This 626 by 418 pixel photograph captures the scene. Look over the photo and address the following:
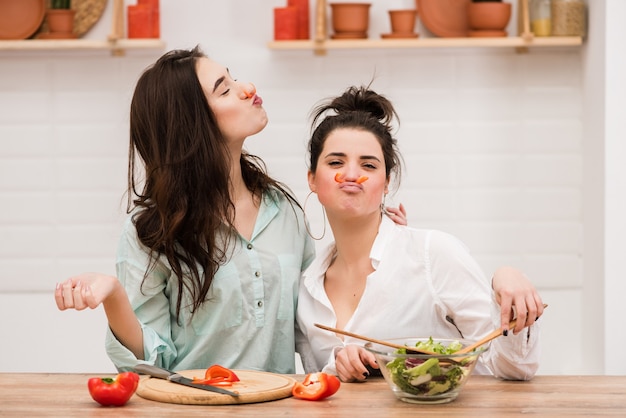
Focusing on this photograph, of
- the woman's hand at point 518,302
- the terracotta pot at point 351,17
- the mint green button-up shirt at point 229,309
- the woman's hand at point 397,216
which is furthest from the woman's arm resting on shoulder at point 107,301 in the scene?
the terracotta pot at point 351,17

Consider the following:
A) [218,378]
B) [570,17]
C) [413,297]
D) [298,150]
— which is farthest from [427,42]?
[218,378]

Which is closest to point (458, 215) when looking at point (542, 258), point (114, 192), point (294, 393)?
point (542, 258)

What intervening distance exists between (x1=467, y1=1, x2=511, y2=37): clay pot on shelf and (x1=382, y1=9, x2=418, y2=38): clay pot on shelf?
0.76 feet

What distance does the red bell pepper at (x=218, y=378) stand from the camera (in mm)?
1925

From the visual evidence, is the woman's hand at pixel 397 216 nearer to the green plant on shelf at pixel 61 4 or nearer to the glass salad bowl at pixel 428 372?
the glass salad bowl at pixel 428 372

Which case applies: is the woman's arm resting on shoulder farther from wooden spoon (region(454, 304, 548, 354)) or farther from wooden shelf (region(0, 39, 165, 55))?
wooden shelf (region(0, 39, 165, 55))

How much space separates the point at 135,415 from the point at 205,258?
28.3 inches

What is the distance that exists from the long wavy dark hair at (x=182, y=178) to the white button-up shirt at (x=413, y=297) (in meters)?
0.30

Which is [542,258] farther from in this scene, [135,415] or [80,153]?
[135,415]

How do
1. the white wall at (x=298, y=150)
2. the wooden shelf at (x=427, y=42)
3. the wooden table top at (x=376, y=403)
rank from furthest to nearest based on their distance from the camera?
the white wall at (x=298, y=150) < the wooden shelf at (x=427, y=42) < the wooden table top at (x=376, y=403)

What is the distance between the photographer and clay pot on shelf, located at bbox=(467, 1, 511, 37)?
3598 mm

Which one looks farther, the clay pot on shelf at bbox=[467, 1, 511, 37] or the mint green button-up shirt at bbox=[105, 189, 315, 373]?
the clay pot on shelf at bbox=[467, 1, 511, 37]

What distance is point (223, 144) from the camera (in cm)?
254

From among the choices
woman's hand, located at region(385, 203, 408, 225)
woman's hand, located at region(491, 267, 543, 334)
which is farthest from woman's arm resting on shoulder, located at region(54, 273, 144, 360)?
woman's hand, located at region(491, 267, 543, 334)
